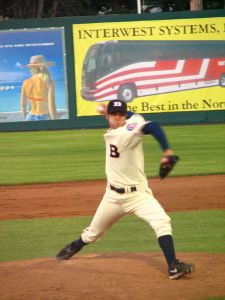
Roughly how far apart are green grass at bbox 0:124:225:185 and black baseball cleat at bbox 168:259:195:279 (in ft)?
22.2

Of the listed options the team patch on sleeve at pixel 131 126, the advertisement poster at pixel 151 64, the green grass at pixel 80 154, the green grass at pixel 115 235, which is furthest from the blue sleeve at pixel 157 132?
the advertisement poster at pixel 151 64

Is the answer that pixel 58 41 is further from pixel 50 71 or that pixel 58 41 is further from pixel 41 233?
pixel 41 233

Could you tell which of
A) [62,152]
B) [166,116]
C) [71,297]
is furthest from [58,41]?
[71,297]

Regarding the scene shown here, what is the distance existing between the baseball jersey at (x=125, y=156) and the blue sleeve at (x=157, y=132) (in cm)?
19

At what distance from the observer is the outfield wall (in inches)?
826

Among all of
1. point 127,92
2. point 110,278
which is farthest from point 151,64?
point 110,278

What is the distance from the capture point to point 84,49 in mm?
21062

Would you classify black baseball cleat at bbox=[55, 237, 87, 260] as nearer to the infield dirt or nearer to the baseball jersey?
the infield dirt

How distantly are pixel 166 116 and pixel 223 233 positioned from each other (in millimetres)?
13869

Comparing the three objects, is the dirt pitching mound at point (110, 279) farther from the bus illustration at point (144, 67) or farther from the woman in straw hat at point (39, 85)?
the woman in straw hat at point (39, 85)

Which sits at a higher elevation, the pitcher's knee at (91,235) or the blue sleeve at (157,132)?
the blue sleeve at (157,132)

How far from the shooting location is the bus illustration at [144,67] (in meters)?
Answer: 21.0

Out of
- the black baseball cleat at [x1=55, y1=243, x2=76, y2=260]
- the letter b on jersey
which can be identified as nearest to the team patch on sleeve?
the letter b on jersey

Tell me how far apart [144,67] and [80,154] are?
6410 mm
